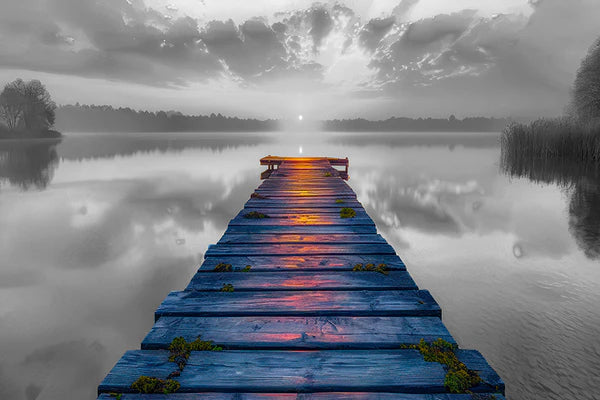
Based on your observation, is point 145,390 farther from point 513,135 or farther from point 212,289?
point 513,135

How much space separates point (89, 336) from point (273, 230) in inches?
132

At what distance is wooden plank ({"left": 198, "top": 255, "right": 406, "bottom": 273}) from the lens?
389 cm

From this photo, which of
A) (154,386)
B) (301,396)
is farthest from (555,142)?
(154,386)

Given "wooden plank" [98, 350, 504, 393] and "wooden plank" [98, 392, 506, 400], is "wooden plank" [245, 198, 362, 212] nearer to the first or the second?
"wooden plank" [98, 350, 504, 393]

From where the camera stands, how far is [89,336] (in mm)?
5301

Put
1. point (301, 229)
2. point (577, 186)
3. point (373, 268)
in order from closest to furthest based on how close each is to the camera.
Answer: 1. point (373, 268)
2. point (301, 229)
3. point (577, 186)

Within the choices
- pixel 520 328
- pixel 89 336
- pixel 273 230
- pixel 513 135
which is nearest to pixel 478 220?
pixel 520 328

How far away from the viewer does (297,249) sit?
4559 millimetres

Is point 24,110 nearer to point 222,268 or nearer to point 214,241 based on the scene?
point 214,241

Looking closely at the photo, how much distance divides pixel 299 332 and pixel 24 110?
283 feet

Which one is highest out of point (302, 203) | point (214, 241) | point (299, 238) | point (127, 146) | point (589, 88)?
point (589, 88)

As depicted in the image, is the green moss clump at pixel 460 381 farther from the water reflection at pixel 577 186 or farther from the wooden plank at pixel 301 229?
the water reflection at pixel 577 186

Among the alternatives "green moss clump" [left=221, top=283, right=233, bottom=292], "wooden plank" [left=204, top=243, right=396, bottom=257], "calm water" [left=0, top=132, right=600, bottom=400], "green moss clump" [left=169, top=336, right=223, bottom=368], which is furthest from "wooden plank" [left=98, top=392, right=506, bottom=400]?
"calm water" [left=0, top=132, right=600, bottom=400]

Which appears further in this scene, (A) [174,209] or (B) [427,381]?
(A) [174,209]
